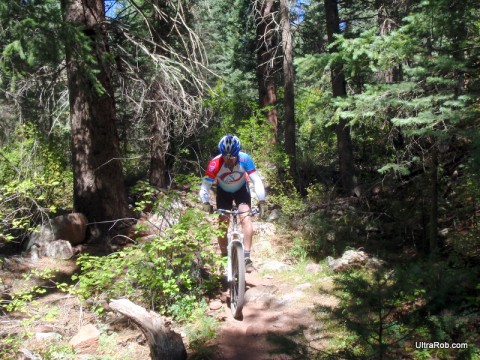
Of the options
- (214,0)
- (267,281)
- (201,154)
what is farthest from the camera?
(214,0)

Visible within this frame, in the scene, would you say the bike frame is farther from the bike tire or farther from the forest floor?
the forest floor

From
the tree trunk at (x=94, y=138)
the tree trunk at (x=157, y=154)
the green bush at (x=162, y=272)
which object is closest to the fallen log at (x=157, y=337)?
the green bush at (x=162, y=272)

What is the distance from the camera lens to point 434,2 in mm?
4461

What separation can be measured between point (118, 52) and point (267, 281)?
5754mm

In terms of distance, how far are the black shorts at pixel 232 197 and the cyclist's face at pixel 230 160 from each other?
0.41m

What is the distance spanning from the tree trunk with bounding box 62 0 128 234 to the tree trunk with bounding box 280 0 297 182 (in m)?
4.54

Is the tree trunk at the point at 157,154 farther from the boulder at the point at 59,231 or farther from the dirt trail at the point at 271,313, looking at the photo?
the dirt trail at the point at 271,313

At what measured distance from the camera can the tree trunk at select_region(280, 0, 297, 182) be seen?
32.0ft

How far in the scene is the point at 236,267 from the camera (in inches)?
196

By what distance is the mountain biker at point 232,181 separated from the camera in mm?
5121

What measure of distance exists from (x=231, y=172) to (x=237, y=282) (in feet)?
4.99

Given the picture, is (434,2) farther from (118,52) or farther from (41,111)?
(41,111)

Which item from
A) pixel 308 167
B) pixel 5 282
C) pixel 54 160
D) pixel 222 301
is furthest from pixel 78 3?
pixel 308 167
